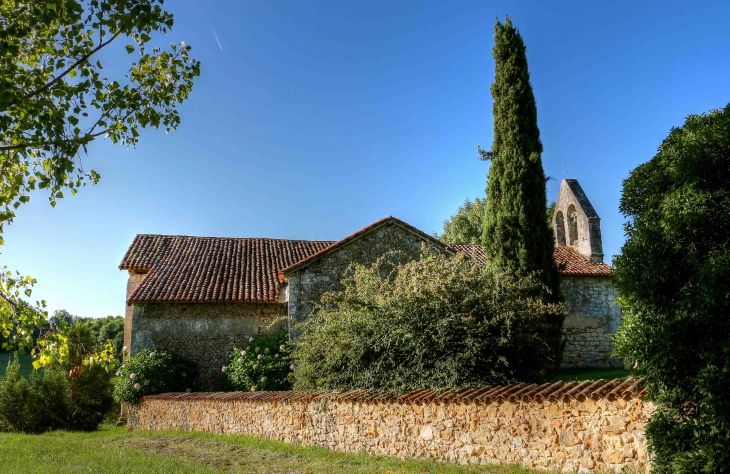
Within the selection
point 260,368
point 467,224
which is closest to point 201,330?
point 260,368

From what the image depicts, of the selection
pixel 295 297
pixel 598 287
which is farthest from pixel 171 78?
pixel 598 287

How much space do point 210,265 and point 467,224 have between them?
2017cm

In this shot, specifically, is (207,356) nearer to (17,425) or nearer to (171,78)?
(17,425)

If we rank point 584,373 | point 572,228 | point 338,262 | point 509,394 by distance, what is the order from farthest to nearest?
point 572,228
point 584,373
point 338,262
point 509,394

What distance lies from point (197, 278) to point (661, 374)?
1625 centimetres

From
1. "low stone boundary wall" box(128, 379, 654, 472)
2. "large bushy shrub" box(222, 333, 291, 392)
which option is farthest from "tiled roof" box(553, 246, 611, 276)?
"low stone boundary wall" box(128, 379, 654, 472)

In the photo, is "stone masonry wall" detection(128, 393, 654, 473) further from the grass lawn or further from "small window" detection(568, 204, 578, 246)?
"small window" detection(568, 204, 578, 246)

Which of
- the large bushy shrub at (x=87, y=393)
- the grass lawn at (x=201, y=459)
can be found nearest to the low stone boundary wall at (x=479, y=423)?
the grass lawn at (x=201, y=459)

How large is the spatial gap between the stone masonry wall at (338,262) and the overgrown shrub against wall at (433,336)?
586cm

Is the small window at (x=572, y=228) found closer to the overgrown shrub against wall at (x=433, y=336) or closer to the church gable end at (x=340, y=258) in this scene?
the church gable end at (x=340, y=258)

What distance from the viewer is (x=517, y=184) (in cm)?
1480

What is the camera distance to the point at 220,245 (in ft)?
72.9

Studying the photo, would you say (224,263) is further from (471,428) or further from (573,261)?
(471,428)

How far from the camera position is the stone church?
17281 millimetres
